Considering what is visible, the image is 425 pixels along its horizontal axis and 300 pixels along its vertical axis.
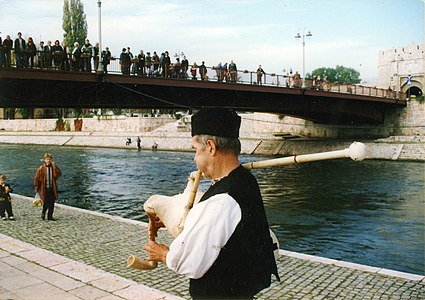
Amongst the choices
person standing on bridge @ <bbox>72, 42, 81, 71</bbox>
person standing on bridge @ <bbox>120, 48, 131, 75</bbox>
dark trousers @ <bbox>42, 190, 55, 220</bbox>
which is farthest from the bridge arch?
dark trousers @ <bbox>42, 190, 55, 220</bbox>

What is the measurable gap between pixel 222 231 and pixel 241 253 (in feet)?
0.73

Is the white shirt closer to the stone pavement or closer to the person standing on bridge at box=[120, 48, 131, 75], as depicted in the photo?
the stone pavement

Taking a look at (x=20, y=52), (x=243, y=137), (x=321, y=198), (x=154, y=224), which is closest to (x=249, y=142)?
(x=243, y=137)

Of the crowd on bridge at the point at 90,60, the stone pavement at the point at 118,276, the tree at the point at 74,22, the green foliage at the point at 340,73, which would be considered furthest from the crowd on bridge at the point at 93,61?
the green foliage at the point at 340,73

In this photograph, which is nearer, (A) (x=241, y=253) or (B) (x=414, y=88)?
(A) (x=241, y=253)

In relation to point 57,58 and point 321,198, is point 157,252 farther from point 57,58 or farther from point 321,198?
point 57,58

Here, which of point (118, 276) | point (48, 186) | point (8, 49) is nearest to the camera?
point (118, 276)

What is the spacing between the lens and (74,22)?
53719 mm

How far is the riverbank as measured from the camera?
3616 cm

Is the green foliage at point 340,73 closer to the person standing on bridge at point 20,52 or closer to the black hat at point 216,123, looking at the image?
the person standing on bridge at point 20,52

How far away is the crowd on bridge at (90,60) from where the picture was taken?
19203 millimetres

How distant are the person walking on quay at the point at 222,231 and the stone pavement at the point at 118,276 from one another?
2.92 meters

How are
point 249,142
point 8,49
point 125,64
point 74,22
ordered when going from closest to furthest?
point 8,49 → point 125,64 → point 249,142 → point 74,22

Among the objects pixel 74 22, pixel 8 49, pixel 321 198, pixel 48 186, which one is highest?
pixel 74 22
